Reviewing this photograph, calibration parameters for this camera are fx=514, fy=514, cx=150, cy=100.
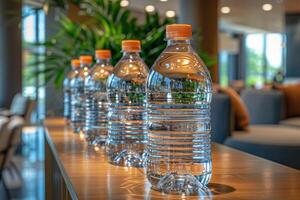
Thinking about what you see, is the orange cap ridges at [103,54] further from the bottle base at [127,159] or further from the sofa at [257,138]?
the sofa at [257,138]

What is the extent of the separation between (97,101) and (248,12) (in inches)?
505

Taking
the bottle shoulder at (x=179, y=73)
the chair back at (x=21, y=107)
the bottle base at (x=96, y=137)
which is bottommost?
the bottle base at (x=96, y=137)

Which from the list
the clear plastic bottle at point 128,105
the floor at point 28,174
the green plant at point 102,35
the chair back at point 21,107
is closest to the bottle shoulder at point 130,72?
the clear plastic bottle at point 128,105

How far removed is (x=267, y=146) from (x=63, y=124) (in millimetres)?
1776

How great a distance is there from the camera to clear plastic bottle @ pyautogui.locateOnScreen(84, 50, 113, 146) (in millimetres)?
1835

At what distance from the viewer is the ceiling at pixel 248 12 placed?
1241 centimetres

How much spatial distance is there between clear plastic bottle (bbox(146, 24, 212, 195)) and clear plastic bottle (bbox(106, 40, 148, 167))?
0.97ft

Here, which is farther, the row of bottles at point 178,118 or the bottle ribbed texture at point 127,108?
the bottle ribbed texture at point 127,108

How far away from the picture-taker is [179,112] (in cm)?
116

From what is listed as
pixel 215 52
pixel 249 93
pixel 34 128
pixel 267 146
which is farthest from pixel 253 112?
pixel 34 128

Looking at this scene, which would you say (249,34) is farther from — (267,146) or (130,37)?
(130,37)

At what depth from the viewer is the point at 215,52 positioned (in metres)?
9.07

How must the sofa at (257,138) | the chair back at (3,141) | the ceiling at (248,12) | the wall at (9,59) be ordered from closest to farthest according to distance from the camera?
the sofa at (257,138) → the chair back at (3,141) → the wall at (9,59) → the ceiling at (248,12)

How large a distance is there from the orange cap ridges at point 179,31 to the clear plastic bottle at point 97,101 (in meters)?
0.72
